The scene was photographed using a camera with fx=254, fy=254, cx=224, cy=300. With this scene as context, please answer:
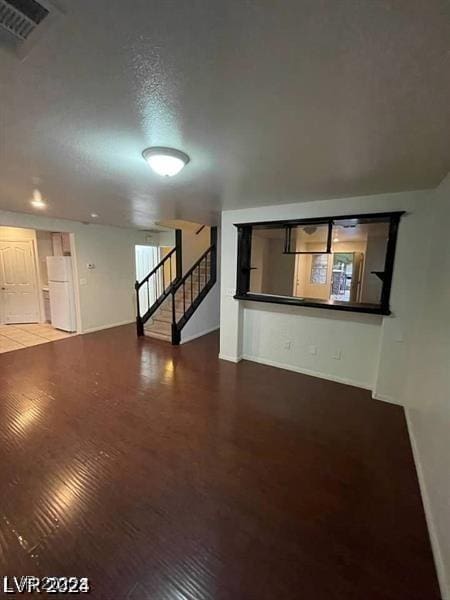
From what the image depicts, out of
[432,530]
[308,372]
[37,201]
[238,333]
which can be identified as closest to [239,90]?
[432,530]

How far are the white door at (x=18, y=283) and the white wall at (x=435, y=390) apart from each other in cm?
760

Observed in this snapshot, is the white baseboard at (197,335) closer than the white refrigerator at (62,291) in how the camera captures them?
Yes

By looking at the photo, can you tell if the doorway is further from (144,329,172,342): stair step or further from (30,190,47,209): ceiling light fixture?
(30,190,47,209): ceiling light fixture

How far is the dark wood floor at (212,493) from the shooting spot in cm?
135

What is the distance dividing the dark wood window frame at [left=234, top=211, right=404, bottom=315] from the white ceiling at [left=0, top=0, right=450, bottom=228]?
2.15 ft

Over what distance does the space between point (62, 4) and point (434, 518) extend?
297cm

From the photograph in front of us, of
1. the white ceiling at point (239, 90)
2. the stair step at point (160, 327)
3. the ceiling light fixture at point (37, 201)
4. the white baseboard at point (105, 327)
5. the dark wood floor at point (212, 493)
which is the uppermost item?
the white ceiling at point (239, 90)

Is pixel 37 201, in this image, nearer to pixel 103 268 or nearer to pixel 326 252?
pixel 103 268

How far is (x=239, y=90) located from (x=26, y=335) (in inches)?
245

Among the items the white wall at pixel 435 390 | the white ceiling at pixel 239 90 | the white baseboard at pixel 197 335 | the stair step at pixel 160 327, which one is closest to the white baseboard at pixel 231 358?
the white baseboard at pixel 197 335

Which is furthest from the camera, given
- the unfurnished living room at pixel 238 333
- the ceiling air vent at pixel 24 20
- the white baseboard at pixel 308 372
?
the white baseboard at pixel 308 372

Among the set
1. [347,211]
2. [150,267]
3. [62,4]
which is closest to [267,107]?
[62,4]

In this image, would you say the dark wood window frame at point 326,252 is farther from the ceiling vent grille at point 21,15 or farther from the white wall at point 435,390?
the ceiling vent grille at point 21,15

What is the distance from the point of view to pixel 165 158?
1808mm
